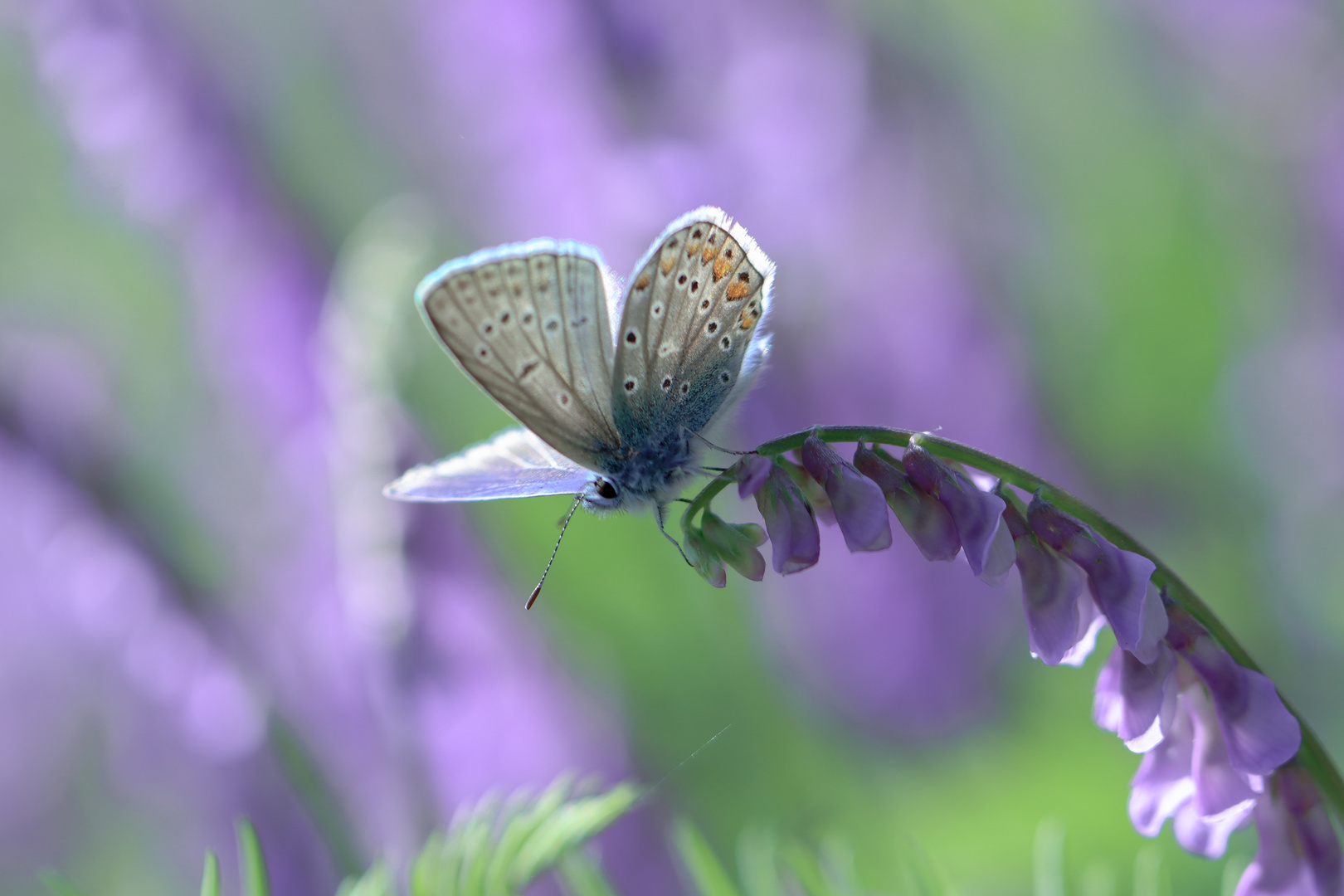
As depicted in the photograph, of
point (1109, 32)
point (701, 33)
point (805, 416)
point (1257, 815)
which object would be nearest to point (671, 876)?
point (805, 416)

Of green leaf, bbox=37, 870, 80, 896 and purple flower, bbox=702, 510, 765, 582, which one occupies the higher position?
green leaf, bbox=37, 870, 80, 896

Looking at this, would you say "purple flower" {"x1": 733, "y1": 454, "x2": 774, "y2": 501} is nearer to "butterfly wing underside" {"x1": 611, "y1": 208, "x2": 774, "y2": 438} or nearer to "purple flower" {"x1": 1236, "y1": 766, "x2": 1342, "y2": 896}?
"butterfly wing underside" {"x1": 611, "y1": 208, "x2": 774, "y2": 438}

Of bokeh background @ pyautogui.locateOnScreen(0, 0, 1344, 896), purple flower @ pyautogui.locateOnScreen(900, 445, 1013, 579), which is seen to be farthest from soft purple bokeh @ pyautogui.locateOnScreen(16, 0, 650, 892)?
purple flower @ pyautogui.locateOnScreen(900, 445, 1013, 579)

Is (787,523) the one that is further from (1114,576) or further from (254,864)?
(254,864)

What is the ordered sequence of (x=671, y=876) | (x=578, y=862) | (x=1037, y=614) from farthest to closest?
1. (x=671, y=876)
2. (x=578, y=862)
3. (x=1037, y=614)

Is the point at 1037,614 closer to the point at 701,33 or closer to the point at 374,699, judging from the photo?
the point at 374,699

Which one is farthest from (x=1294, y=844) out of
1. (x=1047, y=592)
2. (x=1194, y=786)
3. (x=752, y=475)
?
(x=752, y=475)
